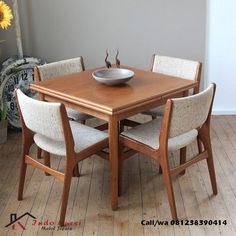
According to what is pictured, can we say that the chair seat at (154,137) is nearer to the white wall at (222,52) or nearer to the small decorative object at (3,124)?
the small decorative object at (3,124)

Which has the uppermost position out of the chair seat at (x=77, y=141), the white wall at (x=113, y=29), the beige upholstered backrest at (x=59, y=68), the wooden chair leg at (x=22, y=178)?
the white wall at (x=113, y=29)

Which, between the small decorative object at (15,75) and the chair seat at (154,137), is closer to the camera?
the chair seat at (154,137)

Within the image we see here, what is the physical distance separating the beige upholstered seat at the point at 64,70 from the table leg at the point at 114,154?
0.66 meters

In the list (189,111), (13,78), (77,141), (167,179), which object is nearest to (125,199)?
(167,179)

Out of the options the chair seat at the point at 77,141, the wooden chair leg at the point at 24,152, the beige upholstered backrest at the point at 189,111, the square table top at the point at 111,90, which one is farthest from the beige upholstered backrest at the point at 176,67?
the wooden chair leg at the point at 24,152

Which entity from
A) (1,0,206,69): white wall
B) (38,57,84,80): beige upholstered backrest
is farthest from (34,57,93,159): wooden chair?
(1,0,206,69): white wall

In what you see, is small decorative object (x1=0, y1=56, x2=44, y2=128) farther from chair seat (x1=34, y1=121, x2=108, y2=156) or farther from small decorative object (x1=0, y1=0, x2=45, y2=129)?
chair seat (x1=34, y1=121, x2=108, y2=156)

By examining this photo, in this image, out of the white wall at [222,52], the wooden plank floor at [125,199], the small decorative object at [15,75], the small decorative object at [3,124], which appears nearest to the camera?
the wooden plank floor at [125,199]

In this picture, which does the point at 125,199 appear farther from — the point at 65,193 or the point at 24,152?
the point at 24,152

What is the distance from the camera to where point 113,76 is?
238 cm

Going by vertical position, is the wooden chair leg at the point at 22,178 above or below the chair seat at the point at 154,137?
below

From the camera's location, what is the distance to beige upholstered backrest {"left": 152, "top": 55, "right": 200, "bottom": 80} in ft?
8.41

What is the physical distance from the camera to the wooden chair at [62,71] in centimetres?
255

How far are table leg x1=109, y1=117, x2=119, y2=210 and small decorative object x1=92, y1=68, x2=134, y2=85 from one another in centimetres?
36
